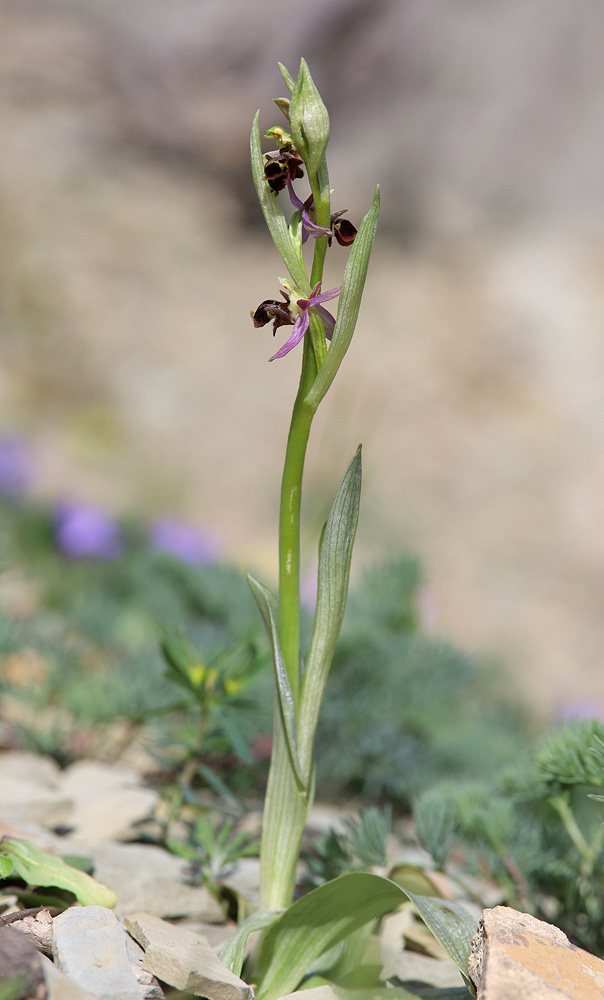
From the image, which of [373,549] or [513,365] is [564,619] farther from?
[513,365]

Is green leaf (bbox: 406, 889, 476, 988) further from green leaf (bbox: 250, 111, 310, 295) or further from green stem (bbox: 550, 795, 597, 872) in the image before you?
green leaf (bbox: 250, 111, 310, 295)

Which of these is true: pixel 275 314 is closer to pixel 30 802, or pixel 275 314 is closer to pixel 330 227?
pixel 330 227

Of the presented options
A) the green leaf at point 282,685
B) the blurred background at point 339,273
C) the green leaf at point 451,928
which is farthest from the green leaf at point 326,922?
the blurred background at point 339,273

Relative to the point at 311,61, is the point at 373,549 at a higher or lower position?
lower

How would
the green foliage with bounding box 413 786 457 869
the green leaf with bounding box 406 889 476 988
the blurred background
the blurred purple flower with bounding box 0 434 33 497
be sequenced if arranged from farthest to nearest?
the blurred background < the blurred purple flower with bounding box 0 434 33 497 < the green foliage with bounding box 413 786 457 869 < the green leaf with bounding box 406 889 476 988

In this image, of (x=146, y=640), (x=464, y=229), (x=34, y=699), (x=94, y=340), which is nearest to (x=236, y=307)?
(x=94, y=340)

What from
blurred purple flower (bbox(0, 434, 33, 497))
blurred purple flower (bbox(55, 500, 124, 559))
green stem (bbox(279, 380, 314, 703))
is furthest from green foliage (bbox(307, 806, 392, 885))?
blurred purple flower (bbox(0, 434, 33, 497))
